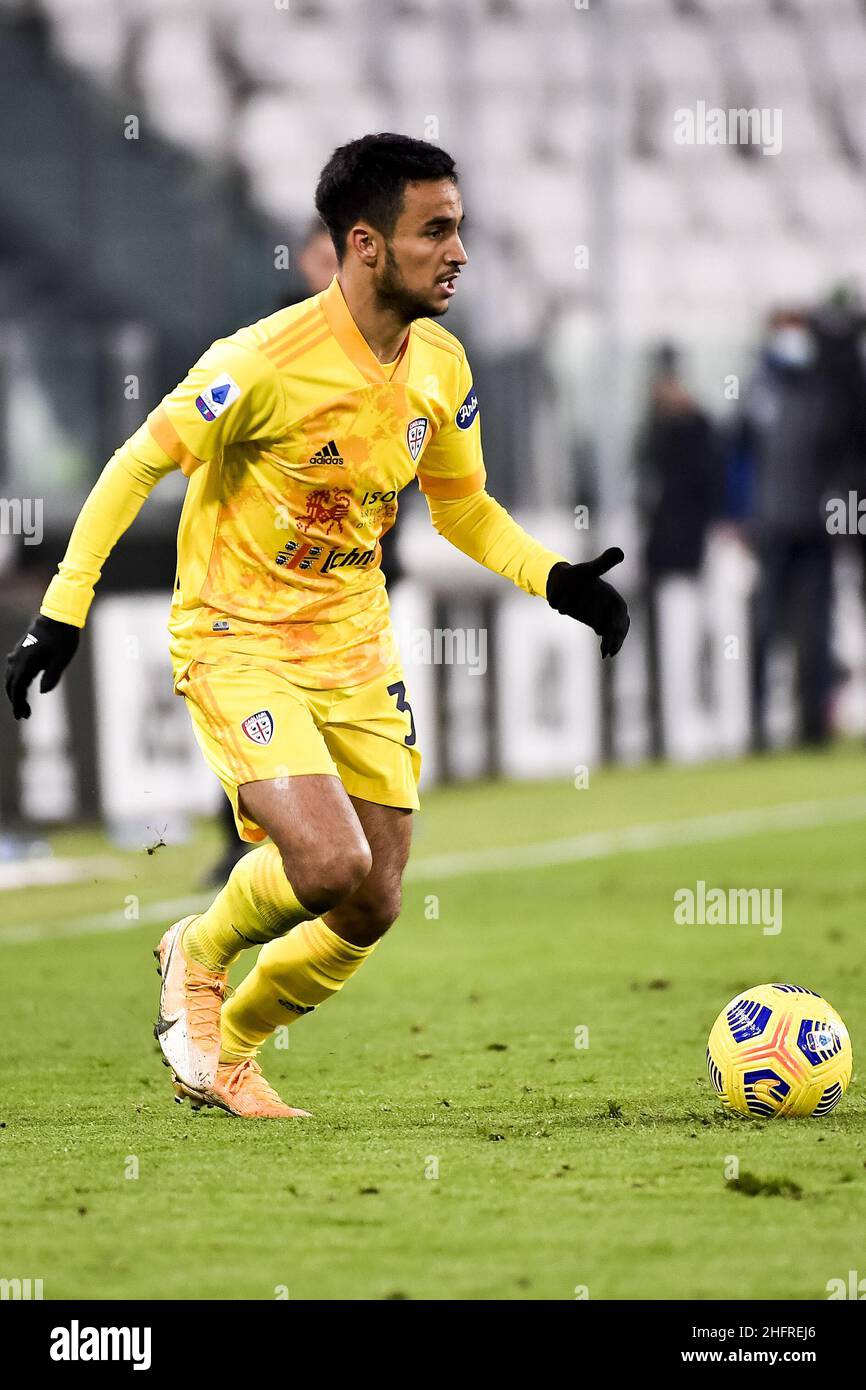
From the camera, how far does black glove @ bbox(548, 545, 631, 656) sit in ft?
15.0

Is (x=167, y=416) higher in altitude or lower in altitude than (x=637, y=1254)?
higher

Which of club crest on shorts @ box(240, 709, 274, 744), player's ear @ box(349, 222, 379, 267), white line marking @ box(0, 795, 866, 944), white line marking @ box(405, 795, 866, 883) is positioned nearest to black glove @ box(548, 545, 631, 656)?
club crest on shorts @ box(240, 709, 274, 744)

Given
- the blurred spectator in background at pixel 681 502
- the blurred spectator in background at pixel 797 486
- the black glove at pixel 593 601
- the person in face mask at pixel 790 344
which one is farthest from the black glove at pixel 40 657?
the person in face mask at pixel 790 344

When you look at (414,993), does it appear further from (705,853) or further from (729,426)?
(729,426)

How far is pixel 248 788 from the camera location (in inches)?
173

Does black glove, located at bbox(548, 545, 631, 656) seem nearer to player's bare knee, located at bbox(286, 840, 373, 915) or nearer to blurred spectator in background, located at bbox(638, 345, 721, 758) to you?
player's bare knee, located at bbox(286, 840, 373, 915)

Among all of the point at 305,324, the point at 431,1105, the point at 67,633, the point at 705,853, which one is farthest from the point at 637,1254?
the point at 705,853

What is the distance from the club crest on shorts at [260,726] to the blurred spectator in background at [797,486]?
363 inches

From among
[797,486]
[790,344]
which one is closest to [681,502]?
[797,486]

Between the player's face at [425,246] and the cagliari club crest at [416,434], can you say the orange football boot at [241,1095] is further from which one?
the player's face at [425,246]

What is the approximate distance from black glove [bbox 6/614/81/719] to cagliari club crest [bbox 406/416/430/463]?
0.81 m

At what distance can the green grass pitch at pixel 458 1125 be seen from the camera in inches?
132

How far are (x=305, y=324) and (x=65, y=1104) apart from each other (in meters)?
1.79

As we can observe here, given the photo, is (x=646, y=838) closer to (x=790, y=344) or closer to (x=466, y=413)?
(x=790, y=344)
